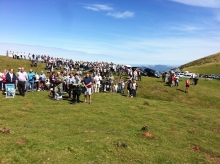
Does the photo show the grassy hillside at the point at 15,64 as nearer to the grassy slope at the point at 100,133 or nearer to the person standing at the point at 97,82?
the person standing at the point at 97,82

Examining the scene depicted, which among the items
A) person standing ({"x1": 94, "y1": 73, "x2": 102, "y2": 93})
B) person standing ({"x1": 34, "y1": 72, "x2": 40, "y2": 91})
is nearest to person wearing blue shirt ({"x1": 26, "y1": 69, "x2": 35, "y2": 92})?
person standing ({"x1": 34, "y1": 72, "x2": 40, "y2": 91})

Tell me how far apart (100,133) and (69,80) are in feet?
33.2

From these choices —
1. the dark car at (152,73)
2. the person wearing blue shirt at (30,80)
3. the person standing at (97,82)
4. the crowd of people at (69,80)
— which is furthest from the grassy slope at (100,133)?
the dark car at (152,73)

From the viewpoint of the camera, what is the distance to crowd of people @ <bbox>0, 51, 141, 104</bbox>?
22000 mm

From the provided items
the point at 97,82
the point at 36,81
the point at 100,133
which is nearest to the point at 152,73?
the point at 97,82

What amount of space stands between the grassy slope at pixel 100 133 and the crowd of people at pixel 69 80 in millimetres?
1883

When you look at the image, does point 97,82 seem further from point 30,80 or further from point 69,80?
point 30,80

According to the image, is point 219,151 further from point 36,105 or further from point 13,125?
point 36,105

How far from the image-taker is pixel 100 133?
14.7 metres

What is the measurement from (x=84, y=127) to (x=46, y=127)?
271cm

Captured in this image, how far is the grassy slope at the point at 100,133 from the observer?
37.6 feet

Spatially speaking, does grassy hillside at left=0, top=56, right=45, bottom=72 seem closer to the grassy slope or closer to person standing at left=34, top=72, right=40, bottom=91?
person standing at left=34, top=72, right=40, bottom=91

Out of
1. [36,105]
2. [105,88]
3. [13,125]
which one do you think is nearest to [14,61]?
[105,88]

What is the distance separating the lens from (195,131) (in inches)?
712
